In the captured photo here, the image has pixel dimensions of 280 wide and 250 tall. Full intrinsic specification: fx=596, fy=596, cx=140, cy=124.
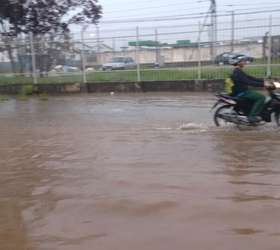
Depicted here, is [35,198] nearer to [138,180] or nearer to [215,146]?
[138,180]

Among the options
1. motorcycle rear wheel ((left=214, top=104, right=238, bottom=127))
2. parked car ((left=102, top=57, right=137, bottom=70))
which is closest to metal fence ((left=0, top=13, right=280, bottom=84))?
parked car ((left=102, top=57, right=137, bottom=70))

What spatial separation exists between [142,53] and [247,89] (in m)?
11.0

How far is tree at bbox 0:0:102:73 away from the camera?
76.2ft

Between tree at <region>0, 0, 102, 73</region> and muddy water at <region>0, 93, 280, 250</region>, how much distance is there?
11647mm

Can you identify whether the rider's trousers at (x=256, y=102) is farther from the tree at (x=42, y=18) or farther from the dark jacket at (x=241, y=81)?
the tree at (x=42, y=18)

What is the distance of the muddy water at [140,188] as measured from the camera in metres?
5.02

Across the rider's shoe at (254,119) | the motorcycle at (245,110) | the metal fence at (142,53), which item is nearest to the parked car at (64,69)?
the metal fence at (142,53)

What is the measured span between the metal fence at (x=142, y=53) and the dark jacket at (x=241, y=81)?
8.45m

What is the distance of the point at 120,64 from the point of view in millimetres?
23047

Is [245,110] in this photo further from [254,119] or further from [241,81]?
[241,81]

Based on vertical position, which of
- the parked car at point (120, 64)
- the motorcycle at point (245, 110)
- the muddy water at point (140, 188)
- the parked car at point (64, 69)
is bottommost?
the muddy water at point (140, 188)

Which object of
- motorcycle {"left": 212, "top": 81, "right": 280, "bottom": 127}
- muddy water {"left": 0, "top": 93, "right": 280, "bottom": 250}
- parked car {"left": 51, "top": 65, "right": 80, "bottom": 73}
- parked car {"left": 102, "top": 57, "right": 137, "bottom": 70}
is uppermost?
parked car {"left": 102, "top": 57, "right": 137, "bottom": 70}

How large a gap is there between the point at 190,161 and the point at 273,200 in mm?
2289

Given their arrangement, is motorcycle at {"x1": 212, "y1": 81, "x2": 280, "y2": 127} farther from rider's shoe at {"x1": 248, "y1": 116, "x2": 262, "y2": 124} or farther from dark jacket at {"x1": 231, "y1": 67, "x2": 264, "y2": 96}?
dark jacket at {"x1": 231, "y1": 67, "x2": 264, "y2": 96}
